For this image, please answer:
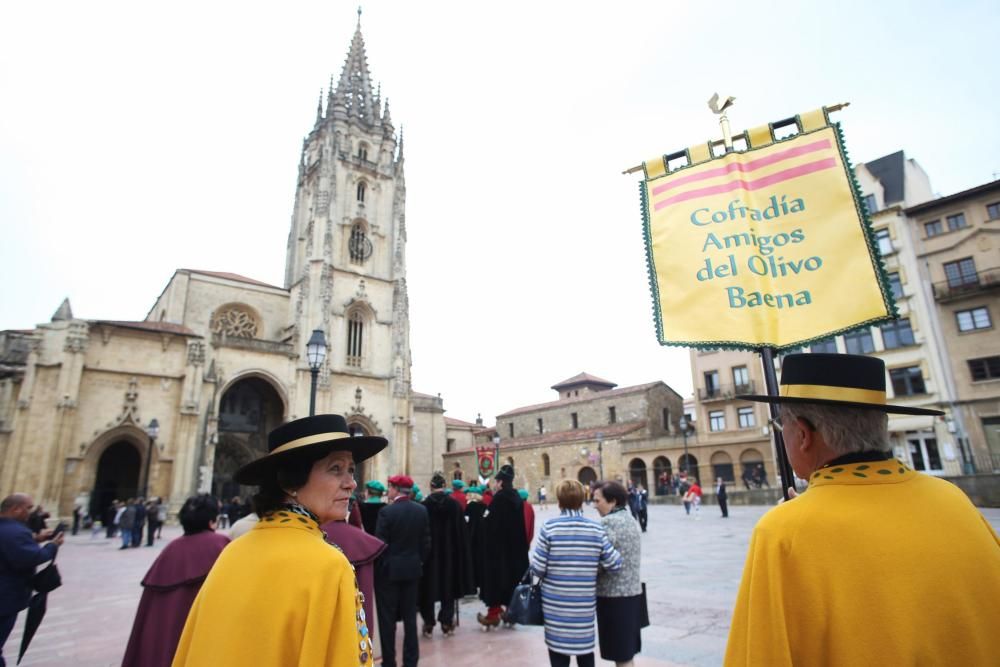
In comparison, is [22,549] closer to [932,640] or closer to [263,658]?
[263,658]

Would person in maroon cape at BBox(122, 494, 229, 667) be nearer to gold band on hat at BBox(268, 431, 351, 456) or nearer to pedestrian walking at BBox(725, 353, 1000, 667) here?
gold band on hat at BBox(268, 431, 351, 456)

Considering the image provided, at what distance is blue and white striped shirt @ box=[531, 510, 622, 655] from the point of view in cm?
369

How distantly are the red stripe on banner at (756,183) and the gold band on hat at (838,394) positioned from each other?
6.54 ft

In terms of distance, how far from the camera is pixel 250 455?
98.8ft

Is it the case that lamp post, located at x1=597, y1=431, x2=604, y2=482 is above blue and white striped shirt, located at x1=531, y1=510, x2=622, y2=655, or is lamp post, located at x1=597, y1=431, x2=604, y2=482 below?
above

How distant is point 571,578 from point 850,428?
2645mm

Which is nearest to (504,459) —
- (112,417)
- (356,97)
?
(112,417)

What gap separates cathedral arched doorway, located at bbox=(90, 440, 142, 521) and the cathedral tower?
322 inches

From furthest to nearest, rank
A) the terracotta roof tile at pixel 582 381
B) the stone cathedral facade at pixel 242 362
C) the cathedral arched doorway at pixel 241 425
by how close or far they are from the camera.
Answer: the terracotta roof tile at pixel 582 381 < the cathedral arched doorway at pixel 241 425 < the stone cathedral facade at pixel 242 362

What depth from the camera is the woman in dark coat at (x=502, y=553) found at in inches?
244

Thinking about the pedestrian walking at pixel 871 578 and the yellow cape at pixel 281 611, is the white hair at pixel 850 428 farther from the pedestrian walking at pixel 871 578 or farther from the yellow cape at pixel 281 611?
the yellow cape at pixel 281 611

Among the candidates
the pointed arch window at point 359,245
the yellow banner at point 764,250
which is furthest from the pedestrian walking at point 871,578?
the pointed arch window at point 359,245

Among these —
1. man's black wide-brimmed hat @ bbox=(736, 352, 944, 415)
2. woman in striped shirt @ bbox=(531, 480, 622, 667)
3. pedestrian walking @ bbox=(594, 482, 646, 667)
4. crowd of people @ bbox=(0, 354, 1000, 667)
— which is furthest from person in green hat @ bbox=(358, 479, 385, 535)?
man's black wide-brimmed hat @ bbox=(736, 352, 944, 415)

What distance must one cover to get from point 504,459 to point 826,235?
1741 inches
